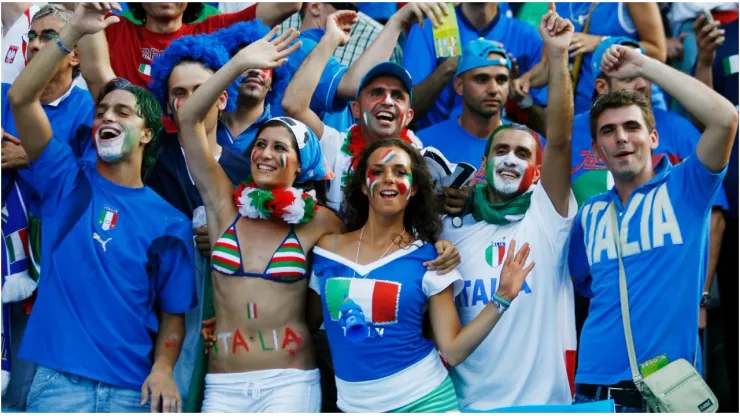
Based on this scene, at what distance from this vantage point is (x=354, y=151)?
5648mm

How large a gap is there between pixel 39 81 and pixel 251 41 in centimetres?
135

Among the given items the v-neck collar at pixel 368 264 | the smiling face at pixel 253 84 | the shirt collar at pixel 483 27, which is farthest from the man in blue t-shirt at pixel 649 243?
the smiling face at pixel 253 84

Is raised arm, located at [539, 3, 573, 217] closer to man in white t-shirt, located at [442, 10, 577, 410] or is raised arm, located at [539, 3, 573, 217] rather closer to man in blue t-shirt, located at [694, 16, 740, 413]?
man in white t-shirt, located at [442, 10, 577, 410]

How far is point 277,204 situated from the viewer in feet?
16.5

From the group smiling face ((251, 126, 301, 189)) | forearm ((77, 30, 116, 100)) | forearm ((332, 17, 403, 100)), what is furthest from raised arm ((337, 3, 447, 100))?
forearm ((77, 30, 116, 100))

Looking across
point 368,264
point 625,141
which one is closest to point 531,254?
point 625,141

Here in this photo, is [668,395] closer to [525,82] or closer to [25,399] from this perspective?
[525,82]

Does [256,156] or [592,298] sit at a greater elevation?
[256,156]

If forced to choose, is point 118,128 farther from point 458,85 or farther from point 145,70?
point 458,85

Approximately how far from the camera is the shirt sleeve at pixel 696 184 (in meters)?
4.90

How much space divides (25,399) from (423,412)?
1.99m

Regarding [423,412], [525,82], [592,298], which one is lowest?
[423,412]

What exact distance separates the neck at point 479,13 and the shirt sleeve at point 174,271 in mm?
2622

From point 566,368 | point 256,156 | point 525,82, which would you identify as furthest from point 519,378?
point 525,82
